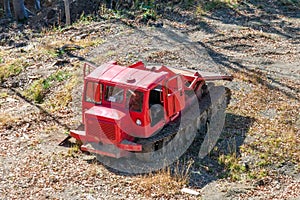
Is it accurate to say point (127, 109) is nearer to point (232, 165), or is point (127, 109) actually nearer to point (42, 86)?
point (232, 165)

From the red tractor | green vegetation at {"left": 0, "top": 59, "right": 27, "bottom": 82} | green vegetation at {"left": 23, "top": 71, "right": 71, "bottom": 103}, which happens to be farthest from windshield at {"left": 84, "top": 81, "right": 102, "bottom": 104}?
green vegetation at {"left": 0, "top": 59, "right": 27, "bottom": 82}

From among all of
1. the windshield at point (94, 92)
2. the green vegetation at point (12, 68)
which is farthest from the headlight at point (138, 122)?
the green vegetation at point (12, 68)

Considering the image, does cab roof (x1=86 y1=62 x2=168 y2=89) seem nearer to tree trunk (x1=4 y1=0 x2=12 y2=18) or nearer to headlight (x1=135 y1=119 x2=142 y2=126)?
headlight (x1=135 y1=119 x2=142 y2=126)

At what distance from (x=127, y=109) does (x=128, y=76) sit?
722mm

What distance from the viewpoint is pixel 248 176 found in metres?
10.3

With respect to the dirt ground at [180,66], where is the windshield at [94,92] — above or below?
above

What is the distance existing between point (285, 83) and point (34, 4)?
1457 cm

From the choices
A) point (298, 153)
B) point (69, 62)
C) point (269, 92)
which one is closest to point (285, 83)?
point (269, 92)

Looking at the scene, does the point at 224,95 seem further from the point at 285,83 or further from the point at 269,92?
the point at 285,83

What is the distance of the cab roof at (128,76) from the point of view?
10.4 meters

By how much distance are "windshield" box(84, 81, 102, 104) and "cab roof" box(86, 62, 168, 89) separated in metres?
0.12

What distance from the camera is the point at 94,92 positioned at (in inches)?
421

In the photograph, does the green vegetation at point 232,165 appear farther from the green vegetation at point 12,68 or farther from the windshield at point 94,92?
the green vegetation at point 12,68

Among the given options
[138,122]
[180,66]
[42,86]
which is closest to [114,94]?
[138,122]
